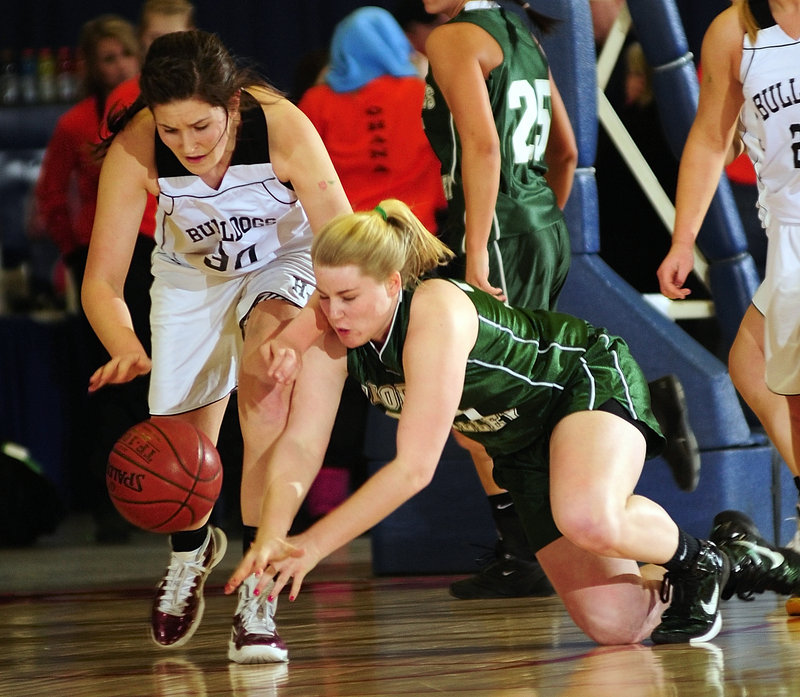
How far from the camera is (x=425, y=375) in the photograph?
92.0 inches

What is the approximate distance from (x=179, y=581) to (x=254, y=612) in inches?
17.0

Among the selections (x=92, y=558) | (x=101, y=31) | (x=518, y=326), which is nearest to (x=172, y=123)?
(x=518, y=326)

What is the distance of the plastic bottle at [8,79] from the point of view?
23.7 ft

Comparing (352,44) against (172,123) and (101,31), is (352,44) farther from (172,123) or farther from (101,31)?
(172,123)

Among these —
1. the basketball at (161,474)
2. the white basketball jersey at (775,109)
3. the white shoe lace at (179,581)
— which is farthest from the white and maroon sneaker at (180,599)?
the white basketball jersey at (775,109)

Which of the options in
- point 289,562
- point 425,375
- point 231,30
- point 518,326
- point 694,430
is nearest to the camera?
point 289,562

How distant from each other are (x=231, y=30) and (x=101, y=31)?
238cm

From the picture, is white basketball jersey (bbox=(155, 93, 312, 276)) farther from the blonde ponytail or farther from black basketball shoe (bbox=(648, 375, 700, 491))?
black basketball shoe (bbox=(648, 375, 700, 491))

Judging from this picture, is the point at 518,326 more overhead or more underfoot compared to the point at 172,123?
more underfoot

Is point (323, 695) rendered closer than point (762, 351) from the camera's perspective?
Yes

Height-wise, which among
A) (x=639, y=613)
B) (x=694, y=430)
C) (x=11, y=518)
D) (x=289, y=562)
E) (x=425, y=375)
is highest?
(x=425, y=375)

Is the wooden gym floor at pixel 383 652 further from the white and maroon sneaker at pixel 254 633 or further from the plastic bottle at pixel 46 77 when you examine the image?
the plastic bottle at pixel 46 77

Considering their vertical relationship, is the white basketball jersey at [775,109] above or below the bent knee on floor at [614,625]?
above

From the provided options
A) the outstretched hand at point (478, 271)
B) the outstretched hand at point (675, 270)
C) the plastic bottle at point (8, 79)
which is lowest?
the plastic bottle at point (8, 79)
